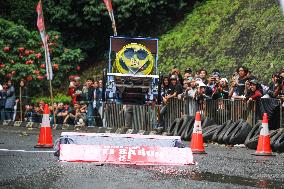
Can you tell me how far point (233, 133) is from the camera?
2038 cm

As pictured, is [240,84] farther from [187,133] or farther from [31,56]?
[31,56]

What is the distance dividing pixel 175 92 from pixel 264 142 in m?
7.54

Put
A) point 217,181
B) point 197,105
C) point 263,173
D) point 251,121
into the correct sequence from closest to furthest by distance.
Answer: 1. point 217,181
2. point 263,173
3. point 251,121
4. point 197,105

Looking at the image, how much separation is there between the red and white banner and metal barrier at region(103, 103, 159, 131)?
37.6 feet

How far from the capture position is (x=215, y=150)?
18734 mm

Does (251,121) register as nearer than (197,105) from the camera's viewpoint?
Yes

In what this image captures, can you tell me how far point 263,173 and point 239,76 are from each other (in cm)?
930

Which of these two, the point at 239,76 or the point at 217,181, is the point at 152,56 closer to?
the point at 239,76

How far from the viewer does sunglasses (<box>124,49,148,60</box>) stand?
27.2 m

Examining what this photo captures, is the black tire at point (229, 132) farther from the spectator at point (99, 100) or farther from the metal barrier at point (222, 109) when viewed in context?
the spectator at point (99, 100)

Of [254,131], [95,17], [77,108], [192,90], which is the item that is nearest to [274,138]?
[254,131]

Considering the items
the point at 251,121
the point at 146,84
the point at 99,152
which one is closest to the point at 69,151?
the point at 99,152

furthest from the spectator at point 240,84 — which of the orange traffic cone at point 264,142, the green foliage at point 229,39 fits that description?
the green foliage at point 229,39

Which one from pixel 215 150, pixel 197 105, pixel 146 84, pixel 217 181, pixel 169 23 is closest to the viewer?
pixel 217 181
